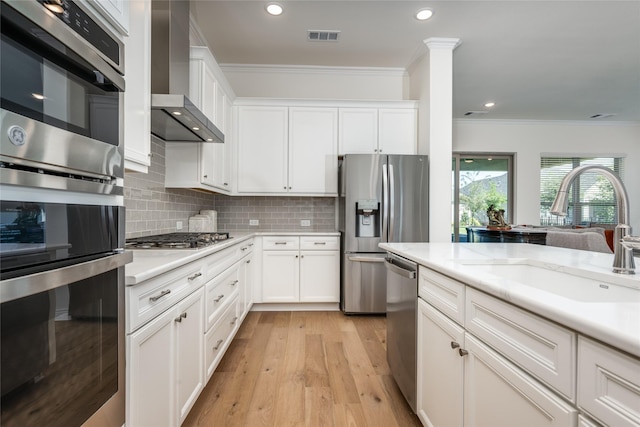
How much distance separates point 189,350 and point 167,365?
10.4 inches

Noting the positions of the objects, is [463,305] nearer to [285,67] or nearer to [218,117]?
[218,117]

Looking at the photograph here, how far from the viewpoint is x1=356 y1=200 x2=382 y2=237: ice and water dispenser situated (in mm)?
3297

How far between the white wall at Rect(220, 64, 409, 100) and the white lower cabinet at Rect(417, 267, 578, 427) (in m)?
3.07

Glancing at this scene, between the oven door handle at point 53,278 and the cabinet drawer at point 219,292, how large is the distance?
102 cm

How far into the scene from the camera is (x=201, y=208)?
3.43 meters

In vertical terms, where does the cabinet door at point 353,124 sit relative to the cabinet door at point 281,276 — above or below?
above

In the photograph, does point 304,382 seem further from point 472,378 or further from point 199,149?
point 199,149

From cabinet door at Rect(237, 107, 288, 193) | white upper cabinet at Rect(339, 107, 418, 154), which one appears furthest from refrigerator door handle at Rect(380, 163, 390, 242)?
cabinet door at Rect(237, 107, 288, 193)

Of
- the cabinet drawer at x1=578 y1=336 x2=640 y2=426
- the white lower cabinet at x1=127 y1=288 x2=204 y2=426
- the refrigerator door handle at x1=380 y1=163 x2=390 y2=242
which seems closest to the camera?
the cabinet drawer at x1=578 y1=336 x2=640 y2=426

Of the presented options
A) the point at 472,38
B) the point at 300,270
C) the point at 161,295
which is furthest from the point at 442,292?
the point at 472,38

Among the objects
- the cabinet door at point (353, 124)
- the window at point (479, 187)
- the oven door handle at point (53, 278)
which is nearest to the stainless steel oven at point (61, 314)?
the oven door handle at point (53, 278)

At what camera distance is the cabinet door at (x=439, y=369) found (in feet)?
3.87

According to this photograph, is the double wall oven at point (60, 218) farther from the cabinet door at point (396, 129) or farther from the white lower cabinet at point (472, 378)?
the cabinet door at point (396, 129)

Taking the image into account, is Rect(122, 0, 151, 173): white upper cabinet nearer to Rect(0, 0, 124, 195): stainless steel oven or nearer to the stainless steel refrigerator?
Rect(0, 0, 124, 195): stainless steel oven
